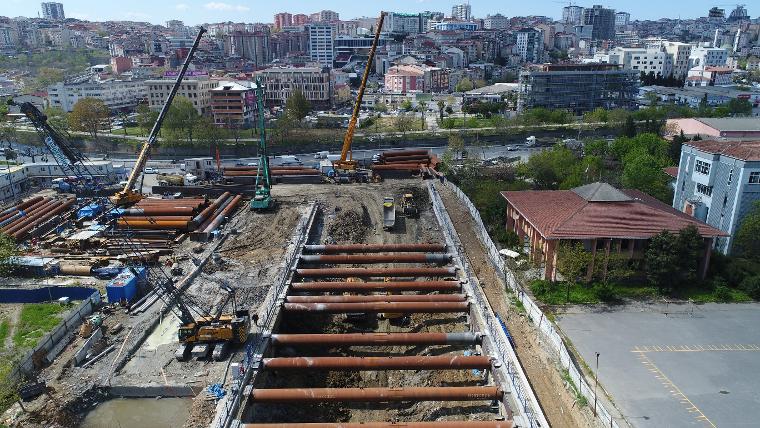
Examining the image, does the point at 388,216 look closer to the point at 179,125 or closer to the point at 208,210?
the point at 208,210

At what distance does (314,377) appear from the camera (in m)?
20.5

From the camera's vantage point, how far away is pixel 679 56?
392 feet

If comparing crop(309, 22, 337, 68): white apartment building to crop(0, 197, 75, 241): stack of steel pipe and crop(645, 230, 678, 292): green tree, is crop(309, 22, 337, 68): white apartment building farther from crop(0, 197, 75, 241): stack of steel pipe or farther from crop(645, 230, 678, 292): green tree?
crop(645, 230, 678, 292): green tree

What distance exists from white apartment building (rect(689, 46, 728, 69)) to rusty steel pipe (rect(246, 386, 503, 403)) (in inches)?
5501

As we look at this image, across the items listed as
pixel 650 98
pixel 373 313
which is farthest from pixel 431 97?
pixel 373 313

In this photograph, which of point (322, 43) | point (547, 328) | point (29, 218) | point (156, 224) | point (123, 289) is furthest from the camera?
point (322, 43)

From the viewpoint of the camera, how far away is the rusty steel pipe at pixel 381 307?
2319 centimetres

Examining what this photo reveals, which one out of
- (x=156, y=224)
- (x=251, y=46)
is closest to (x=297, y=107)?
(x=156, y=224)

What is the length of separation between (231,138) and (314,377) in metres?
54.1

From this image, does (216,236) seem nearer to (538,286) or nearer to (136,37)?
(538,286)

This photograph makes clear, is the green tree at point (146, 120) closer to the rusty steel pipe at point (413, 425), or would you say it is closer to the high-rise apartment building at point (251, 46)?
the rusty steel pipe at point (413, 425)

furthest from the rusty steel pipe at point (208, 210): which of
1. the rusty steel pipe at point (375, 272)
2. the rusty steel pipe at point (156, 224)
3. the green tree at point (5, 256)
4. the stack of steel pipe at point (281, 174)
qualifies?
the rusty steel pipe at point (375, 272)

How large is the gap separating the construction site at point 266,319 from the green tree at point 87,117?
108 ft

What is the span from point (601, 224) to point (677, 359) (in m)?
8.58
